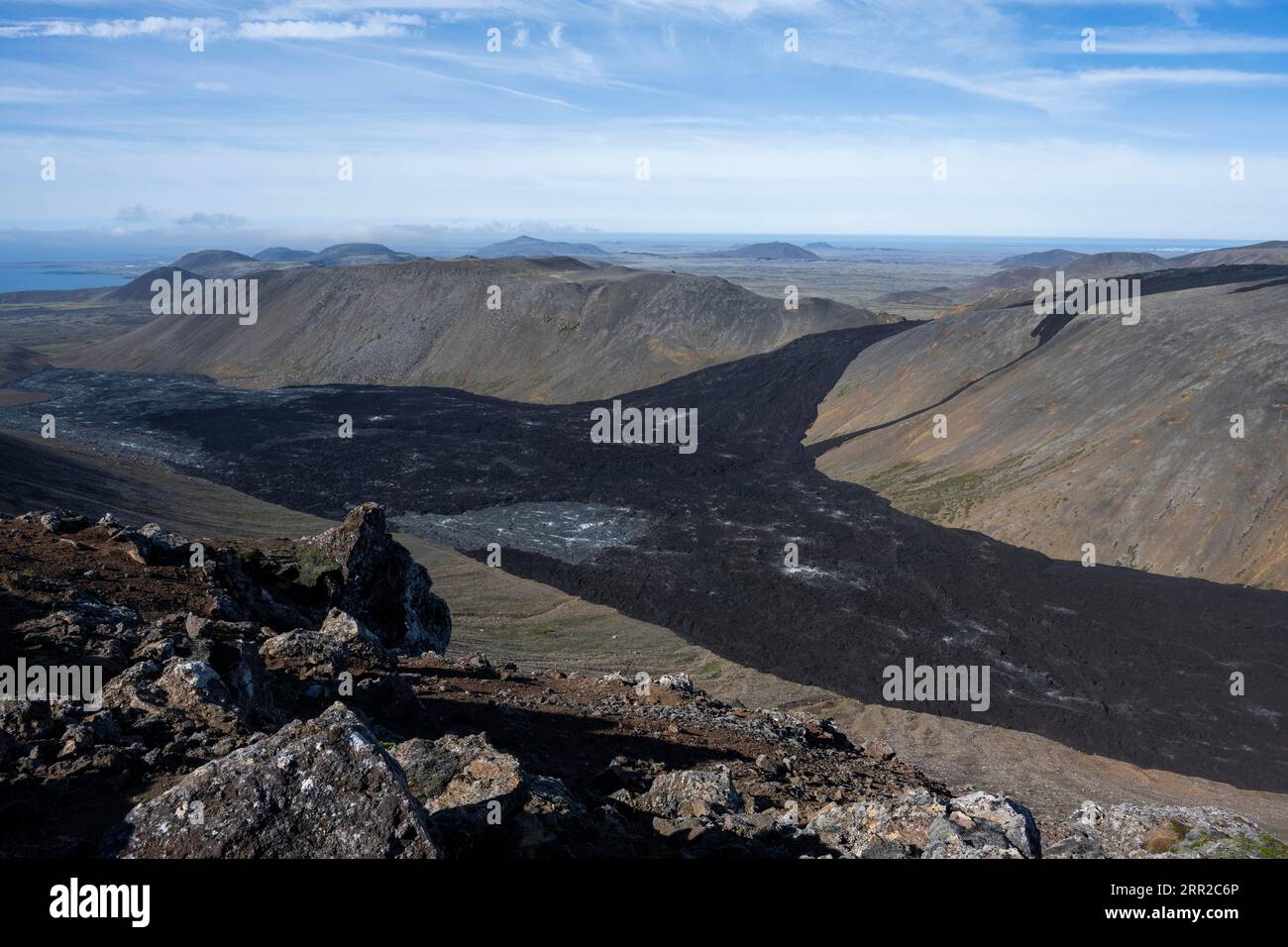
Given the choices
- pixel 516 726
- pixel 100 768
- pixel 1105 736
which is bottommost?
pixel 1105 736

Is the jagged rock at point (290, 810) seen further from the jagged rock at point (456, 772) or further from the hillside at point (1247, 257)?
the hillside at point (1247, 257)

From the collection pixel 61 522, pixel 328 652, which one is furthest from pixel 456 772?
pixel 61 522

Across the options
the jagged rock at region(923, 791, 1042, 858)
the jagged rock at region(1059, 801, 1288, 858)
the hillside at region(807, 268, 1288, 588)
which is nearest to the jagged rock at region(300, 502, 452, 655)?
the jagged rock at region(923, 791, 1042, 858)

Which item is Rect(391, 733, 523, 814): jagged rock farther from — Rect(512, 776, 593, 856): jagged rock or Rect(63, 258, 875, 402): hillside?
Rect(63, 258, 875, 402): hillside
